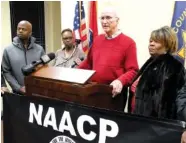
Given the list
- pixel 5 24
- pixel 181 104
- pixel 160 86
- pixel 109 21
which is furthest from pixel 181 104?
pixel 5 24

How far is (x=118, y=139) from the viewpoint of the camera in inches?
55.7

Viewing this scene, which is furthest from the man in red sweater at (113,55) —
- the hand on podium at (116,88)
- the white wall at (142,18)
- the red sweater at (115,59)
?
the white wall at (142,18)

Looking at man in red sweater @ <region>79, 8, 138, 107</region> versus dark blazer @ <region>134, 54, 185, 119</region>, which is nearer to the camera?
dark blazer @ <region>134, 54, 185, 119</region>

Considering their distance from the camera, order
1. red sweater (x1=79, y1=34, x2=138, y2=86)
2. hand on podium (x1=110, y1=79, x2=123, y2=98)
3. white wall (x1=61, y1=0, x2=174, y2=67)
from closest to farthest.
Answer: hand on podium (x1=110, y1=79, x2=123, y2=98) → red sweater (x1=79, y1=34, x2=138, y2=86) → white wall (x1=61, y1=0, x2=174, y2=67)

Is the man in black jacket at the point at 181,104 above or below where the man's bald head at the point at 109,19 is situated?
below

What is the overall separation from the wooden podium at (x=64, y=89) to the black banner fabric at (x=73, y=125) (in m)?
0.04

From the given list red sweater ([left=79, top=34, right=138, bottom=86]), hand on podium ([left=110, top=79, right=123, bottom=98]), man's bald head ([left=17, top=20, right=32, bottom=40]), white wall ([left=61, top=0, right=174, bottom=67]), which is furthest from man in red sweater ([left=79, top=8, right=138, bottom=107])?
white wall ([left=61, top=0, right=174, bottom=67])

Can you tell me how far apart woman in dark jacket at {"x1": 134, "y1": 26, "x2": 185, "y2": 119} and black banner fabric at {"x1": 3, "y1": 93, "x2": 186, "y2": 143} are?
0.38m

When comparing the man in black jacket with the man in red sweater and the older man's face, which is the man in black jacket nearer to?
the man in red sweater

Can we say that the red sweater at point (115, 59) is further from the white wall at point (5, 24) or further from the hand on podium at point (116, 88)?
the white wall at point (5, 24)

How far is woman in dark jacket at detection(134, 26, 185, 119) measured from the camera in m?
1.66

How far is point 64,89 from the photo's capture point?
5.20ft

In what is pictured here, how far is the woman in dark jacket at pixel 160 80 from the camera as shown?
65.3 inches

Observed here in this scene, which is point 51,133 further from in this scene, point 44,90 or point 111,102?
point 111,102
